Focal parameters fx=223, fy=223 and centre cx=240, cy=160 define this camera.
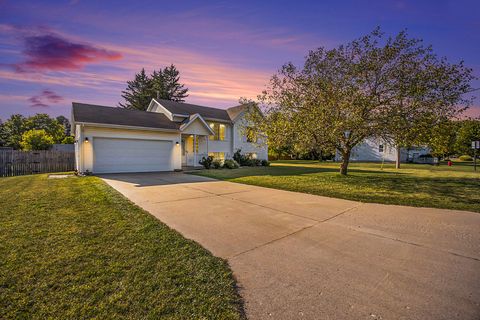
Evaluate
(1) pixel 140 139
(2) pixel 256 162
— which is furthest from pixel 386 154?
(1) pixel 140 139

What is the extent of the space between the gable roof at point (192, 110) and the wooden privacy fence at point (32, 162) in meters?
8.09

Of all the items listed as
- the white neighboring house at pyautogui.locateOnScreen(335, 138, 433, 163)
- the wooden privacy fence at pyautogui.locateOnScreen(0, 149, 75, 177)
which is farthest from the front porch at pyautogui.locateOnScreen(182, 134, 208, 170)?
A: the white neighboring house at pyautogui.locateOnScreen(335, 138, 433, 163)

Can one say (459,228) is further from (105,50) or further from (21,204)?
(105,50)

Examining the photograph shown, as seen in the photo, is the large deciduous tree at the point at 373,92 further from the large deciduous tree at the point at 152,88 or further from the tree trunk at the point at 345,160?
the large deciduous tree at the point at 152,88

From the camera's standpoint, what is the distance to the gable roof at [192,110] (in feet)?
62.6

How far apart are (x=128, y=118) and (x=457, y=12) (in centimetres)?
1900

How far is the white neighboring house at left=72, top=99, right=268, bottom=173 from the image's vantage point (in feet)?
42.7

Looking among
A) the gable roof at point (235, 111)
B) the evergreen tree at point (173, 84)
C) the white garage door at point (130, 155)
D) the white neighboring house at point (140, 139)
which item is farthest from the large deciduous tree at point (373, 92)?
the evergreen tree at point (173, 84)

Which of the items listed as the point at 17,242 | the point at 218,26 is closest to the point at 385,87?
the point at 218,26

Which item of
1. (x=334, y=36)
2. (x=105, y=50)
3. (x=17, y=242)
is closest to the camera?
(x=17, y=242)

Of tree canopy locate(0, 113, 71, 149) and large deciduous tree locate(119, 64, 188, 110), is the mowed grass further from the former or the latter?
tree canopy locate(0, 113, 71, 149)

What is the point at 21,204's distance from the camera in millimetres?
5965

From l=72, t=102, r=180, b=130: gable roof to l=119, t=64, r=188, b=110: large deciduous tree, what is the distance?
86.8ft

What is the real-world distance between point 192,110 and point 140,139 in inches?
270
